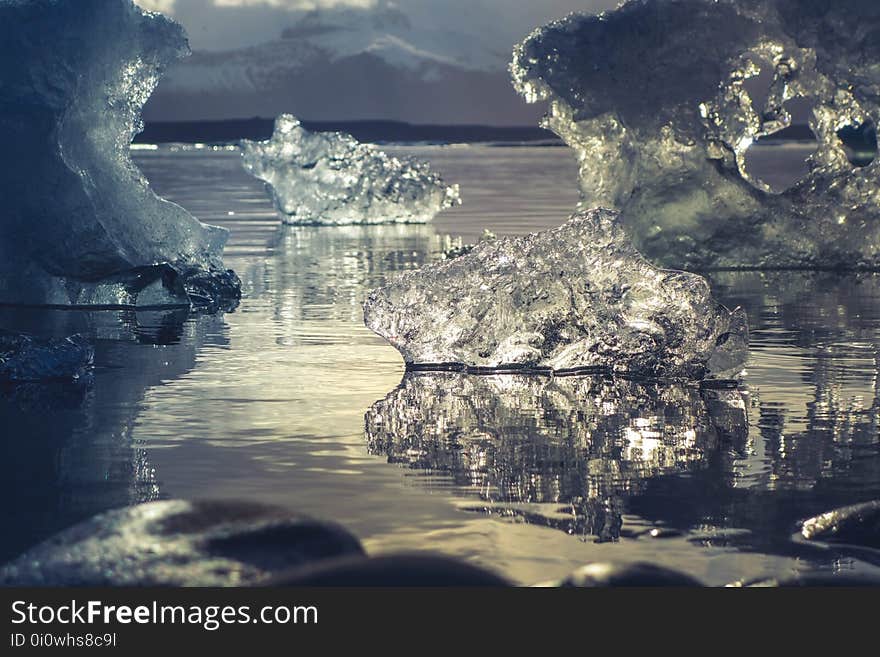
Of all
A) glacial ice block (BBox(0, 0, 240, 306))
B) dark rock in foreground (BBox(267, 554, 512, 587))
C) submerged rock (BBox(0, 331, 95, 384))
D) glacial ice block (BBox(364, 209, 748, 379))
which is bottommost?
dark rock in foreground (BBox(267, 554, 512, 587))

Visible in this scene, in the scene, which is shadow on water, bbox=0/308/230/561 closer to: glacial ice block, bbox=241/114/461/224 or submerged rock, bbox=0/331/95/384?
submerged rock, bbox=0/331/95/384

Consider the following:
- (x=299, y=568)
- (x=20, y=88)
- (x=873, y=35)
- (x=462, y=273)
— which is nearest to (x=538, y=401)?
(x=462, y=273)

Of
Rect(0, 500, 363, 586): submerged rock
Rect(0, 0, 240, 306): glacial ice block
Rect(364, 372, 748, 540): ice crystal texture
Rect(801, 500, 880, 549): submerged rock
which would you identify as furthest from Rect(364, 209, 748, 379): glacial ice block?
Rect(0, 500, 363, 586): submerged rock

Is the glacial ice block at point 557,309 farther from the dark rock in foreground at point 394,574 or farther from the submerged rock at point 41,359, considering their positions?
the dark rock in foreground at point 394,574

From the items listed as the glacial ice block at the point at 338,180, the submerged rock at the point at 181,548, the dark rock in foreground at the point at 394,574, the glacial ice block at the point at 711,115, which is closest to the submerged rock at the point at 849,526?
the dark rock in foreground at the point at 394,574

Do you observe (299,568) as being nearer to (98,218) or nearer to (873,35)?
(98,218)

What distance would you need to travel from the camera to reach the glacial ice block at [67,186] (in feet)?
47.8

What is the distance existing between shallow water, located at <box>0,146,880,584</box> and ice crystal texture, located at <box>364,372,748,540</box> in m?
0.02

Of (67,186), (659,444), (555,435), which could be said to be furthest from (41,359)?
(67,186)

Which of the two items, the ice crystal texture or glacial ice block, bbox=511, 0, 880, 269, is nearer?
the ice crystal texture

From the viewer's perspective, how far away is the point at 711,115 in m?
18.5

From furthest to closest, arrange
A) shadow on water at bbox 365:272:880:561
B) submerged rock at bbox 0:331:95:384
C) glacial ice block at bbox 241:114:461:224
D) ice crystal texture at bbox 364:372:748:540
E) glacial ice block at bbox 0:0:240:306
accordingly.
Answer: glacial ice block at bbox 241:114:461:224 < glacial ice block at bbox 0:0:240:306 < submerged rock at bbox 0:331:95:384 < ice crystal texture at bbox 364:372:748:540 < shadow on water at bbox 365:272:880:561

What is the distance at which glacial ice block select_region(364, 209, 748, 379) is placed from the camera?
10500 mm

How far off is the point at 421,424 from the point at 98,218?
7015 mm
